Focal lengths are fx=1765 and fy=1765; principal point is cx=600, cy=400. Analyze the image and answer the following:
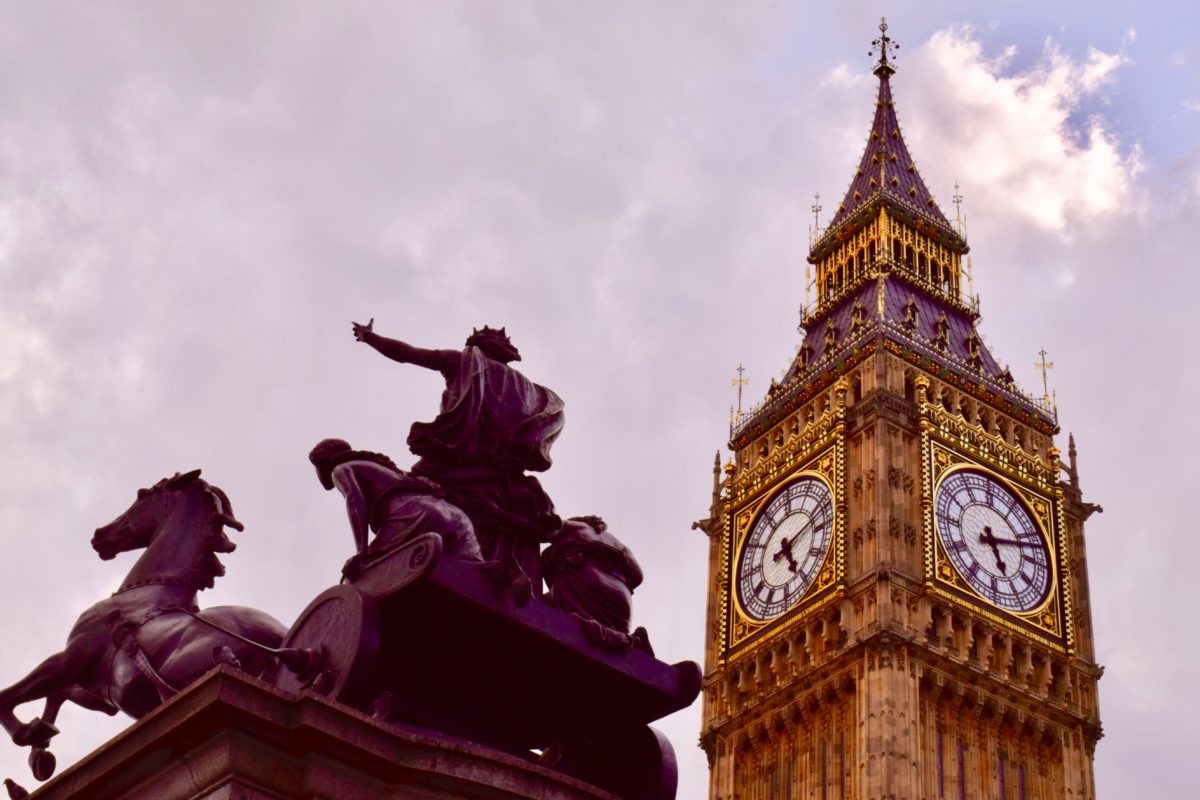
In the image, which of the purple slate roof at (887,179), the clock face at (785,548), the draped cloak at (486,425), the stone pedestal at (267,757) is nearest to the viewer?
the stone pedestal at (267,757)

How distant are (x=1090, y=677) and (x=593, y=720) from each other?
48.5 metres

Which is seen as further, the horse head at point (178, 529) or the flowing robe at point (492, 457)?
the flowing robe at point (492, 457)

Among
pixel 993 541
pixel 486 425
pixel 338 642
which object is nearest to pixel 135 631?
pixel 338 642

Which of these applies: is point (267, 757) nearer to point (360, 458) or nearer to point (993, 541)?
point (360, 458)

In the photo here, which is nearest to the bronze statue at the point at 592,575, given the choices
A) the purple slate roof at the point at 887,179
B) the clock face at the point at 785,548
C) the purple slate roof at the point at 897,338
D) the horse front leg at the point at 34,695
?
the horse front leg at the point at 34,695

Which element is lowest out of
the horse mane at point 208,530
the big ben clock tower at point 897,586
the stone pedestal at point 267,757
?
the stone pedestal at point 267,757

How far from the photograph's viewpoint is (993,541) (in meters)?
56.4

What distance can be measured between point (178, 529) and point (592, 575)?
270 cm

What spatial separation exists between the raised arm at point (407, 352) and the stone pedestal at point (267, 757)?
3535 millimetres

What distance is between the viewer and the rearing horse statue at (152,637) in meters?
10.4

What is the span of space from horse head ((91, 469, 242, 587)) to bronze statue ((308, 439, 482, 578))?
0.74 meters

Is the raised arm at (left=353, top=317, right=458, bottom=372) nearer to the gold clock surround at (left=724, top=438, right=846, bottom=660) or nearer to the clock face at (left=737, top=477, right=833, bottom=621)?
the gold clock surround at (left=724, top=438, right=846, bottom=660)

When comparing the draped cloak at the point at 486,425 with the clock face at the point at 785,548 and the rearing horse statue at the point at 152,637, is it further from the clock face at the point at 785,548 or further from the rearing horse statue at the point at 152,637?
the clock face at the point at 785,548

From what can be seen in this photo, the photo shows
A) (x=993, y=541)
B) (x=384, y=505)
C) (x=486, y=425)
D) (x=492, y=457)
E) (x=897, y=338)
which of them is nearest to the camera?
(x=384, y=505)
